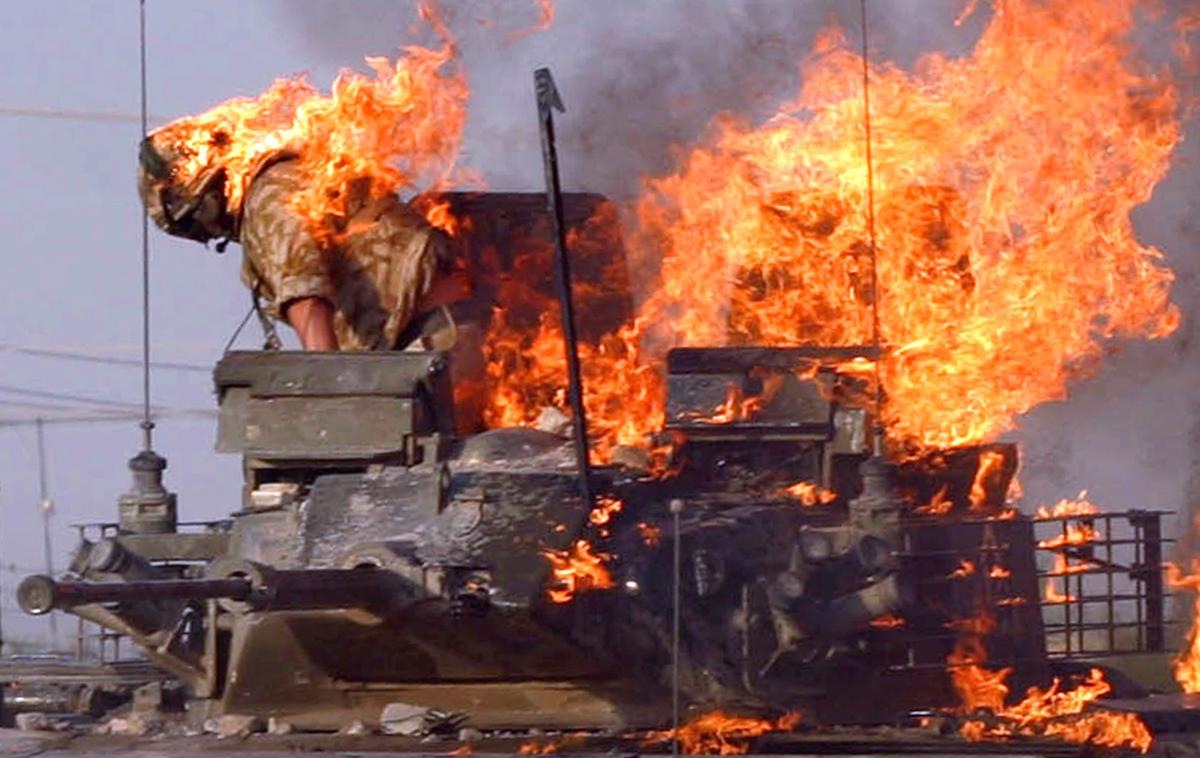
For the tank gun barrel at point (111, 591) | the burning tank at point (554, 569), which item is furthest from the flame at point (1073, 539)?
the tank gun barrel at point (111, 591)

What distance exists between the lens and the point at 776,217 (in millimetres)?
21797

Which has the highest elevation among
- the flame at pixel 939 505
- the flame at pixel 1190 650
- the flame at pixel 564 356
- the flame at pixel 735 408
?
the flame at pixel 564 356

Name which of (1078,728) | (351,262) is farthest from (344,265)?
(1078,728)

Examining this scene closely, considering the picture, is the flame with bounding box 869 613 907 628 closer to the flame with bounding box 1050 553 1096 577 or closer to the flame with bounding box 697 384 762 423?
the flame with bounding box 1050 553 1096 577

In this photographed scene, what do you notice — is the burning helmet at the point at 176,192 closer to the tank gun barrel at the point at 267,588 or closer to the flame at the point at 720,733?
the tank gun barrel at the point at 267,588

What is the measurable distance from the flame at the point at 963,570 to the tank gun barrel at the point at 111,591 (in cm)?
442

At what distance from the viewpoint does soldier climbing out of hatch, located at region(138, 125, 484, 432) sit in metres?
20.1

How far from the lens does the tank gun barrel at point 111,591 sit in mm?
15039

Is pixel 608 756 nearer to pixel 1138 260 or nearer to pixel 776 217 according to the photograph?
pixel 776 217

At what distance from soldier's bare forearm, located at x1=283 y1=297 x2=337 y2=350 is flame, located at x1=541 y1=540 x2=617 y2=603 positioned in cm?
338

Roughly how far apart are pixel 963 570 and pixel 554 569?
Answer: 8.79 feet

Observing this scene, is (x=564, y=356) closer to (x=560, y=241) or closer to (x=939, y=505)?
(x=939, y=505)

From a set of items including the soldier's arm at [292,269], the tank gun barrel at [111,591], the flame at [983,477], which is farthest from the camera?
the soldier's arm at [292,269]

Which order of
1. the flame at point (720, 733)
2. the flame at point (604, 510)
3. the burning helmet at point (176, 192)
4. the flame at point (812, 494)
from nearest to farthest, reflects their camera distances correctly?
the flame at point (720, 733) → the flame at point (604, 510) → the flame at point (812, 494) → the burning helmet at point (176, 192)
